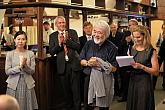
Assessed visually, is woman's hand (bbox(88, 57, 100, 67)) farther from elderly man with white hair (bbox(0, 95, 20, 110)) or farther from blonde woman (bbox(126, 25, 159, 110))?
elderly man with white hair (bbox(0, 95, 20, 110))

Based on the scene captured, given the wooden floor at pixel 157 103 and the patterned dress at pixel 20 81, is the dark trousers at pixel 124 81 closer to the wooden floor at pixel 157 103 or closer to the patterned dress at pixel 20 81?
the wooden floor at pixel 157 103

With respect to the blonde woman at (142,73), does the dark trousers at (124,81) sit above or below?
below

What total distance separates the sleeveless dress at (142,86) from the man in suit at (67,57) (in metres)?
1.37

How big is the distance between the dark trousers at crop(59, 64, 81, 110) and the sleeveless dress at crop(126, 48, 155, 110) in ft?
4.54

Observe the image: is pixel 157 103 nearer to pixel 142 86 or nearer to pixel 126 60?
pixel 142 86

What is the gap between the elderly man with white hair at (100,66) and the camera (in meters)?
3.77

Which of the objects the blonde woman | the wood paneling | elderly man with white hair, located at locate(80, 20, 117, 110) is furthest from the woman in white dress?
the wood paneling

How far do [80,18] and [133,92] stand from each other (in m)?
3.01

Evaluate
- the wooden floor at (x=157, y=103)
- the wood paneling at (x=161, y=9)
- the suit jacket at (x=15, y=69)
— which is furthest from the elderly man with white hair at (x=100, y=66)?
the wood paneling at (x=161, y=9)

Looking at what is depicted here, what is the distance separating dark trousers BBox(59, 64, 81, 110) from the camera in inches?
200

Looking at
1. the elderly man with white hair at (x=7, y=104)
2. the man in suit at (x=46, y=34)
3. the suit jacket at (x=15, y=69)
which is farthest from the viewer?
the man in suit at (x=46, y=34)

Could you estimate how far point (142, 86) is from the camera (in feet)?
12.5

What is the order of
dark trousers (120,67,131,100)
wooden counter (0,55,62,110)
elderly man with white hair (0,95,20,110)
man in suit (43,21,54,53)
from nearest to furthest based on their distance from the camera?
elderly man with white hair (0,95,20,110) < wooden counter (0,55,62,110) < man in suit (43,21,54,53) < dark trousers (120,67,131,100)

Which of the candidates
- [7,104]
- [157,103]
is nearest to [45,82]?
[157,103]
